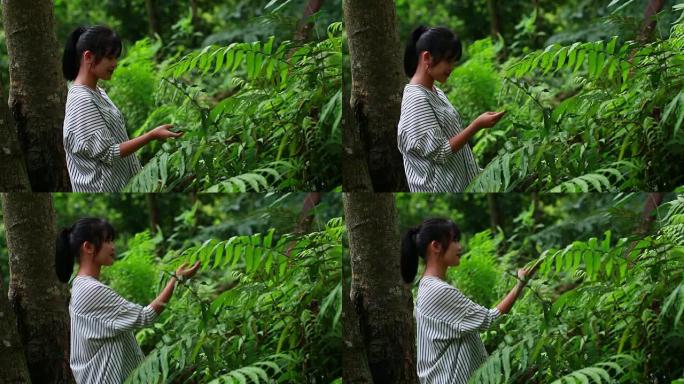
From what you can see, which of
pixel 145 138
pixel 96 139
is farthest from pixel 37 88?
pixel 145 138

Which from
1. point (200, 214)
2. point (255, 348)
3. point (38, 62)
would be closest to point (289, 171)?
point (200, 214)

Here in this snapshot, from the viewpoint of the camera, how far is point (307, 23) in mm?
4570

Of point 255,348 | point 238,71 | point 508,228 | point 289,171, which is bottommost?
point 255,348

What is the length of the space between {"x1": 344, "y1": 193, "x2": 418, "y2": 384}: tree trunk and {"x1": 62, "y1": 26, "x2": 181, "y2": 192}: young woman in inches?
28.3

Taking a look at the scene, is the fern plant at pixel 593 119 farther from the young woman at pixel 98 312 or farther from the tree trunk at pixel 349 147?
the young woman at pixel 98 312

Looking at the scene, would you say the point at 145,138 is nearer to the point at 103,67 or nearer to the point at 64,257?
the point at 103,67

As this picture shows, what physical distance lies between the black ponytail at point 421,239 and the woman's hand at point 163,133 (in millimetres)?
862

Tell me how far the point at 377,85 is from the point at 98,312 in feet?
4.07

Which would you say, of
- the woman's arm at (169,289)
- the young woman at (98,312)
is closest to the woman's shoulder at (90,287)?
the young woman at (98,312)

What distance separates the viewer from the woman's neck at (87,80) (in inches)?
175

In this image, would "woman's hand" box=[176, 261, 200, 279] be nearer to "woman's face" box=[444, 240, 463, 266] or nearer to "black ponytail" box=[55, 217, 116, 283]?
"black ponytail" box=[55, 217, 116, 283]

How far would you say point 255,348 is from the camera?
15.3ft

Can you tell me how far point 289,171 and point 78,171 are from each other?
721 mm

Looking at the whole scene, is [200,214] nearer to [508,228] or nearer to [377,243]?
[377,243]
